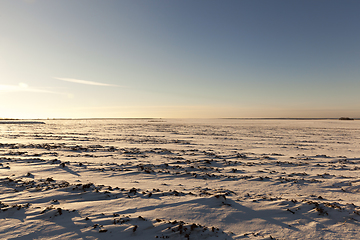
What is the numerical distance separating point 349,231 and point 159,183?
510 cm

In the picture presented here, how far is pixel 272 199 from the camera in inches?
200

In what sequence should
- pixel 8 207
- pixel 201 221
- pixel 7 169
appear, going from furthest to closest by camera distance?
pixel 7 169
pixel 8 207
pixel 201 221

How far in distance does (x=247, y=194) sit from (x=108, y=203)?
159 inches

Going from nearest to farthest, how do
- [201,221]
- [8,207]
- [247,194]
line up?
[201,221] → [8,207] → [247,194]

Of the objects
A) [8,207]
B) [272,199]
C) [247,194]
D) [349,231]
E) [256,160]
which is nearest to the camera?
[349,231]

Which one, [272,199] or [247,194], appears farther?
[247,194]

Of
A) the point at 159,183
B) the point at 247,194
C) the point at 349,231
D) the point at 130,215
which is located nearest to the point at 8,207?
the point at 130,215

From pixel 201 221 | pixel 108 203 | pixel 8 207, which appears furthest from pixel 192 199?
pixel 8 207

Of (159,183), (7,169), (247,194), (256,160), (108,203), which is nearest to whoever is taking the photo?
(108,203)

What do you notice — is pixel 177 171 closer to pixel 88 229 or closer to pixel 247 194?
pixel 247 194

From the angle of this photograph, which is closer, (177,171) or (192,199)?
(192,199)

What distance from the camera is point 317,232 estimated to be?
3693 millimetres

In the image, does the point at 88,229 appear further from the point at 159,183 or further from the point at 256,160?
the point at 256,160

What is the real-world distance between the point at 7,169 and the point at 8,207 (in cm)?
471
